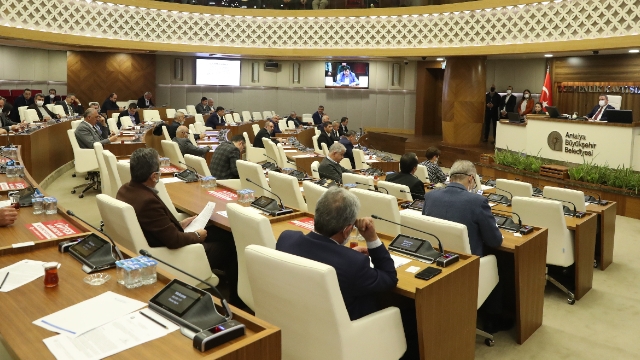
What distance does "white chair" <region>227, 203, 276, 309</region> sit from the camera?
3.09 meters

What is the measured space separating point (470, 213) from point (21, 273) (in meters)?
2.62

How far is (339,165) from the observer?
6.63 metres

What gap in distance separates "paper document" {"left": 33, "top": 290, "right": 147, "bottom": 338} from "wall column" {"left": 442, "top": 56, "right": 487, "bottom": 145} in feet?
40.3

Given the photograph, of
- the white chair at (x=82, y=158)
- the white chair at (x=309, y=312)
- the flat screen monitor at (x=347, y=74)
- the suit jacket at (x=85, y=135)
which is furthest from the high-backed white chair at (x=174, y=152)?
the flat screen monitor at (x=347, y=74)

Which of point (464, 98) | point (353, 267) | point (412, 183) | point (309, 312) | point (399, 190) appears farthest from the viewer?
point (464, 98)

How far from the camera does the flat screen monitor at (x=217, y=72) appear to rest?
59.9ft

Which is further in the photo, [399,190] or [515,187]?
[515,187]

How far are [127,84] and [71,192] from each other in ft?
31.8

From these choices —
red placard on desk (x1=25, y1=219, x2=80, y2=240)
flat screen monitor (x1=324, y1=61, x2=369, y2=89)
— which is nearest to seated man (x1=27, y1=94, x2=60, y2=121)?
flat screen monitor (x1=324, y1=61, x2=369, y2=89)

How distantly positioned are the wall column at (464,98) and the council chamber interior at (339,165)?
1.8 inches

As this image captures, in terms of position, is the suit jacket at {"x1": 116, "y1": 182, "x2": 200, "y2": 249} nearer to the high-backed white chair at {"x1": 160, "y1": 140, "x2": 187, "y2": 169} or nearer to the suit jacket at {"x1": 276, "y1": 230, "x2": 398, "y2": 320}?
the suit jacket at {"x1": 276, "y1": 230, "x2": 398, "y2": 320}

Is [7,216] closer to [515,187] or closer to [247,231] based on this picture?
[247,231]

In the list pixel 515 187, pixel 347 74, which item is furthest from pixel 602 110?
pixel 347 74

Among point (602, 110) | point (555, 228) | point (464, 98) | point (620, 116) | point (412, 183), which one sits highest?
point (464, 98)
